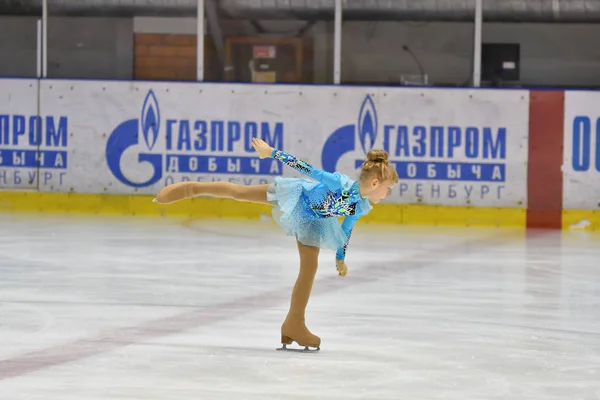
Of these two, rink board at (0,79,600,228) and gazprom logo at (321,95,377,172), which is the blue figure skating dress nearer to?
rink board at (0,79,600,228)

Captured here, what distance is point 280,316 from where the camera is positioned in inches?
254

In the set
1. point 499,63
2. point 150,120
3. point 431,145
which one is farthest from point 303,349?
point 499,63

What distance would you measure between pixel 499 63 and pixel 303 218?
674 centimetres

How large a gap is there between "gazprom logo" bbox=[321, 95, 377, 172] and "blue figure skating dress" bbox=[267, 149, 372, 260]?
6.03m

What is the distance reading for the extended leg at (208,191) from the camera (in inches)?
223

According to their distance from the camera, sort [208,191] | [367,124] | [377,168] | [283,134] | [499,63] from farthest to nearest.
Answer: [499,63], [283,134], [367,124], [208,191], [377,168]

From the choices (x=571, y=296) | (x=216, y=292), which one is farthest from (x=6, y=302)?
(x=571, y=296)

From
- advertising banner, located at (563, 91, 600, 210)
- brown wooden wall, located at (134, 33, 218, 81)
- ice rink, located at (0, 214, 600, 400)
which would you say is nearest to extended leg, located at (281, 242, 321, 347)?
ice rink, located at (0, 214, 600, 400)

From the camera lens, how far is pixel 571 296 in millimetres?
7336

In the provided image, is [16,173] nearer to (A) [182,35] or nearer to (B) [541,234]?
(A) [182,35]

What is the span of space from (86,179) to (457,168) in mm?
3489

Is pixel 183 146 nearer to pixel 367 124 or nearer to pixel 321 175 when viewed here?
pixel 367 124

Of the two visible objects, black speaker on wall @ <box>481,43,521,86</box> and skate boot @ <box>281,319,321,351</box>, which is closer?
skate boot @ <box>281,319,321,351</box>

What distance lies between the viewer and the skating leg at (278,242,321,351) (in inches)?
215
